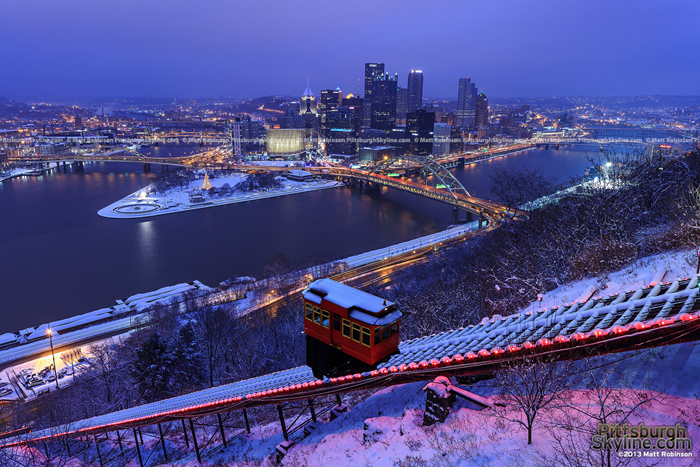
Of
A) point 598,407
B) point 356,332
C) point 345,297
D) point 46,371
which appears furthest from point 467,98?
point 598,407

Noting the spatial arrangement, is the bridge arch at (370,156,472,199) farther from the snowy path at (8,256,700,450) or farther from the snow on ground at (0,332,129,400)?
the snowy path at (8,256,700,450)

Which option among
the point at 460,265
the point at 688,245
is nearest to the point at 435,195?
the point at 460,265

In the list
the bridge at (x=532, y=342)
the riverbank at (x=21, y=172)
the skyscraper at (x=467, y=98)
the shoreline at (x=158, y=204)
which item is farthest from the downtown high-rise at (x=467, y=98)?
the bridge at (x=532, y=342)

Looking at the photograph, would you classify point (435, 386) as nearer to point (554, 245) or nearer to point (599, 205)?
point (554, 245)

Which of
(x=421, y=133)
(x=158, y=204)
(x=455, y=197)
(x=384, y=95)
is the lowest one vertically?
(x=158, y=204)

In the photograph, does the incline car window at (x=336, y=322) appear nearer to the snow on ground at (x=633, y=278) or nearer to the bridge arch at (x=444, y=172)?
the snow on ground at (x=633, y=278)

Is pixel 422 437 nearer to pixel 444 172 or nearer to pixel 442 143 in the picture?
pixel 444 172

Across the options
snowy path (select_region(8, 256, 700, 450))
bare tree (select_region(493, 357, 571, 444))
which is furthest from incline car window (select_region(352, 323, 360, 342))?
bare tree (select_region(493, 357, 571, 444))
